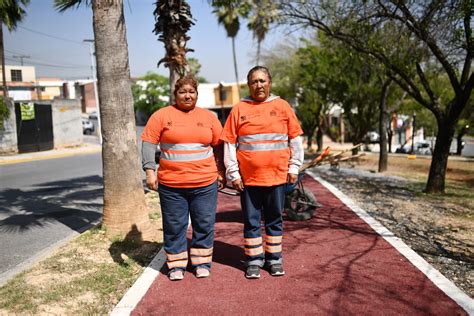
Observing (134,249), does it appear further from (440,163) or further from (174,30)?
(440,163)

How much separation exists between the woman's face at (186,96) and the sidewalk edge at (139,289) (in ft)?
5.54

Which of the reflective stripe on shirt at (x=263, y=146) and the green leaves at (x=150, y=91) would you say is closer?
the reflective stripe on shirt at (x=263, y=146)

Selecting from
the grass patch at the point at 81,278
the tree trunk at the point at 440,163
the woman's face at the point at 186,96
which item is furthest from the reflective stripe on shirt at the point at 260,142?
the tree trunk at the point at 440,163

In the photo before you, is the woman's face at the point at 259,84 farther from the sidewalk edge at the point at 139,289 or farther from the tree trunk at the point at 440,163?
the tree trunk at the point at 440,163

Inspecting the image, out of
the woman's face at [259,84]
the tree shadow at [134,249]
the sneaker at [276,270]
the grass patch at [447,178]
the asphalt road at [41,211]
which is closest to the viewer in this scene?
the woman's face at [259,84]

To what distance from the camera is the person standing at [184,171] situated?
13.5ft

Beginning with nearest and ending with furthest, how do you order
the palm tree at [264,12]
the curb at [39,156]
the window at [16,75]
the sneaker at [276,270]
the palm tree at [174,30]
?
the sneaker at [276,270], the palm tree at [174,30], the palm tree at [264,12], the curb at [39,156], the window at [16,75]

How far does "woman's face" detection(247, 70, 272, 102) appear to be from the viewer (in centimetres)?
411

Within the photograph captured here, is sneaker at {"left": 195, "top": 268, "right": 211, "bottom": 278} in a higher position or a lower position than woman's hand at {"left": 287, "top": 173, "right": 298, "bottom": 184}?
lower

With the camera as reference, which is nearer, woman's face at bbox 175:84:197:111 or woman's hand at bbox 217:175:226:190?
woman's face at bbox 175:84:197:111

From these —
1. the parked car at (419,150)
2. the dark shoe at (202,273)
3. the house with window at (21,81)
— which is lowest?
the parked car at (419,150)

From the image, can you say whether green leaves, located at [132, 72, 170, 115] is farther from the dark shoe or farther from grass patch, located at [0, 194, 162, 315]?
the dark shoe

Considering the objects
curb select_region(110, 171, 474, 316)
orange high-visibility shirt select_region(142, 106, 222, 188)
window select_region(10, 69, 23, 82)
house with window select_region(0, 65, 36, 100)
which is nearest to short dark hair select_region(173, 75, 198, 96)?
orange high-visibility shirt select_region(142, 106, 222, 188)

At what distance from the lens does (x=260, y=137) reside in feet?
13.6
